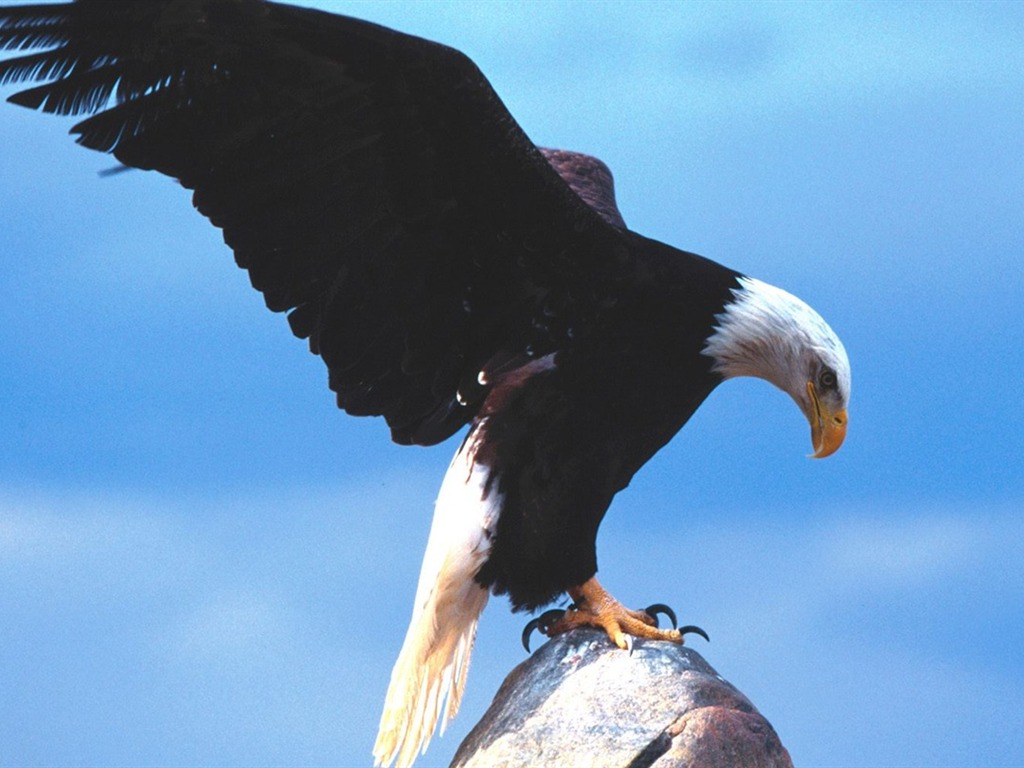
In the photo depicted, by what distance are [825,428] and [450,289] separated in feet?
4.97

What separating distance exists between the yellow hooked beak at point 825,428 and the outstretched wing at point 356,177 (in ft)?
2.92

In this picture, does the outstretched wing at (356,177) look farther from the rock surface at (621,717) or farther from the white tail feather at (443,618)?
the rock surface at (621,717)

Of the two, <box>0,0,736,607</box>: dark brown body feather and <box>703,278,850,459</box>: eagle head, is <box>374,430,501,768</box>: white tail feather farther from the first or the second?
<box>703,278,850,459</box>: eagle head

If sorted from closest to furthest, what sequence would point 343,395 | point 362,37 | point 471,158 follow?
point 362,37 < point 471,158 < point 343,395

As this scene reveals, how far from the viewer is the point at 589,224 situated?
753 centimetres

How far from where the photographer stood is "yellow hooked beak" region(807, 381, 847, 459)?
7.76 metres

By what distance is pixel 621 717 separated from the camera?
23.6 ft

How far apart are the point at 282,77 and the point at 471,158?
733mm

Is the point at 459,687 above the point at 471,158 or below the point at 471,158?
below

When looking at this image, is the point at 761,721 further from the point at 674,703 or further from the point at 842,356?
the point at 842,356

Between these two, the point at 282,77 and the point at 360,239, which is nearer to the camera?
the point at 282,77

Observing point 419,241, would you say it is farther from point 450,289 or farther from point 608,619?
point 608,619

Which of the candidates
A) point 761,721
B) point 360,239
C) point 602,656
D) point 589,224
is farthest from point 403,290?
point 761,721

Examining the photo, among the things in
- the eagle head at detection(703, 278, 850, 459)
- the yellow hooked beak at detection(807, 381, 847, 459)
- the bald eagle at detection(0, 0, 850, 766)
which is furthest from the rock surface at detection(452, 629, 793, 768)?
the eagle head at detection(703, 278, 850, 459)
